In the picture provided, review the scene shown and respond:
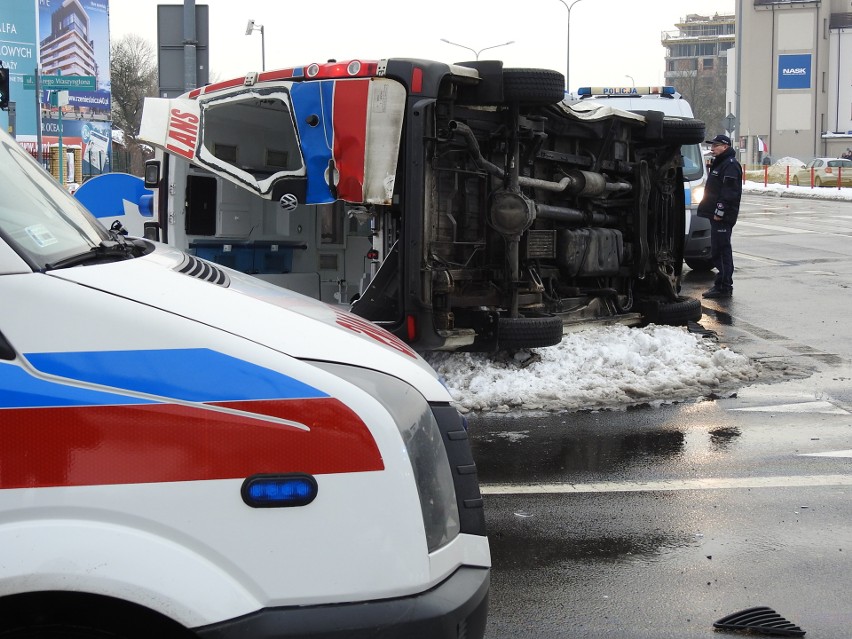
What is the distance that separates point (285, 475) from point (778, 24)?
89.5m

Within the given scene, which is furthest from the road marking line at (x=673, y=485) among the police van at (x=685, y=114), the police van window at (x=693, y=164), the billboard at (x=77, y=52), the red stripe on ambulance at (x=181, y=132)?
the billboard at (x=77, y=52)

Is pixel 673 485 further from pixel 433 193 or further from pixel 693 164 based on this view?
pixel 693 164

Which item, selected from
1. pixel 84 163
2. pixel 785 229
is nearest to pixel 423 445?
pixel 785 229

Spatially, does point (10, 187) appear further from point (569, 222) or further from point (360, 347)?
point (569, 222)

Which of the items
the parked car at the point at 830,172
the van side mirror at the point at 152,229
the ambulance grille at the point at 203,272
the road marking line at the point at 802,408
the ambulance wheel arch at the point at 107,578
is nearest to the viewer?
the ambulance wheel arch at the point at 107,578

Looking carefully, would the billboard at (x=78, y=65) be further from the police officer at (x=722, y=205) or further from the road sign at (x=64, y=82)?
the police officer at (x=722, y=205)

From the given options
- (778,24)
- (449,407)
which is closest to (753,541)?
(449,407)

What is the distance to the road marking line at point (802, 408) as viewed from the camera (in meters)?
7.54

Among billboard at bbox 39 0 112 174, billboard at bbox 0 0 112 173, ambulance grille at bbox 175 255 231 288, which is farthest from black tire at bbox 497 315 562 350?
billboard at bbox 39 0 112 174

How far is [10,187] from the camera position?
270 centimetres

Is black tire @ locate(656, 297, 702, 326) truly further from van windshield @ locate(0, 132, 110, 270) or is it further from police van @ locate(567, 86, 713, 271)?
van windshield @ locate(0, 132, 110, 270)

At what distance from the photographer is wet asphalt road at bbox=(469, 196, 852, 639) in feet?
13.5

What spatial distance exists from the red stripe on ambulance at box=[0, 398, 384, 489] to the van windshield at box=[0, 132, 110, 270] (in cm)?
38

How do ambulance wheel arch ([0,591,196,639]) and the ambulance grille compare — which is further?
the ambulance grille
